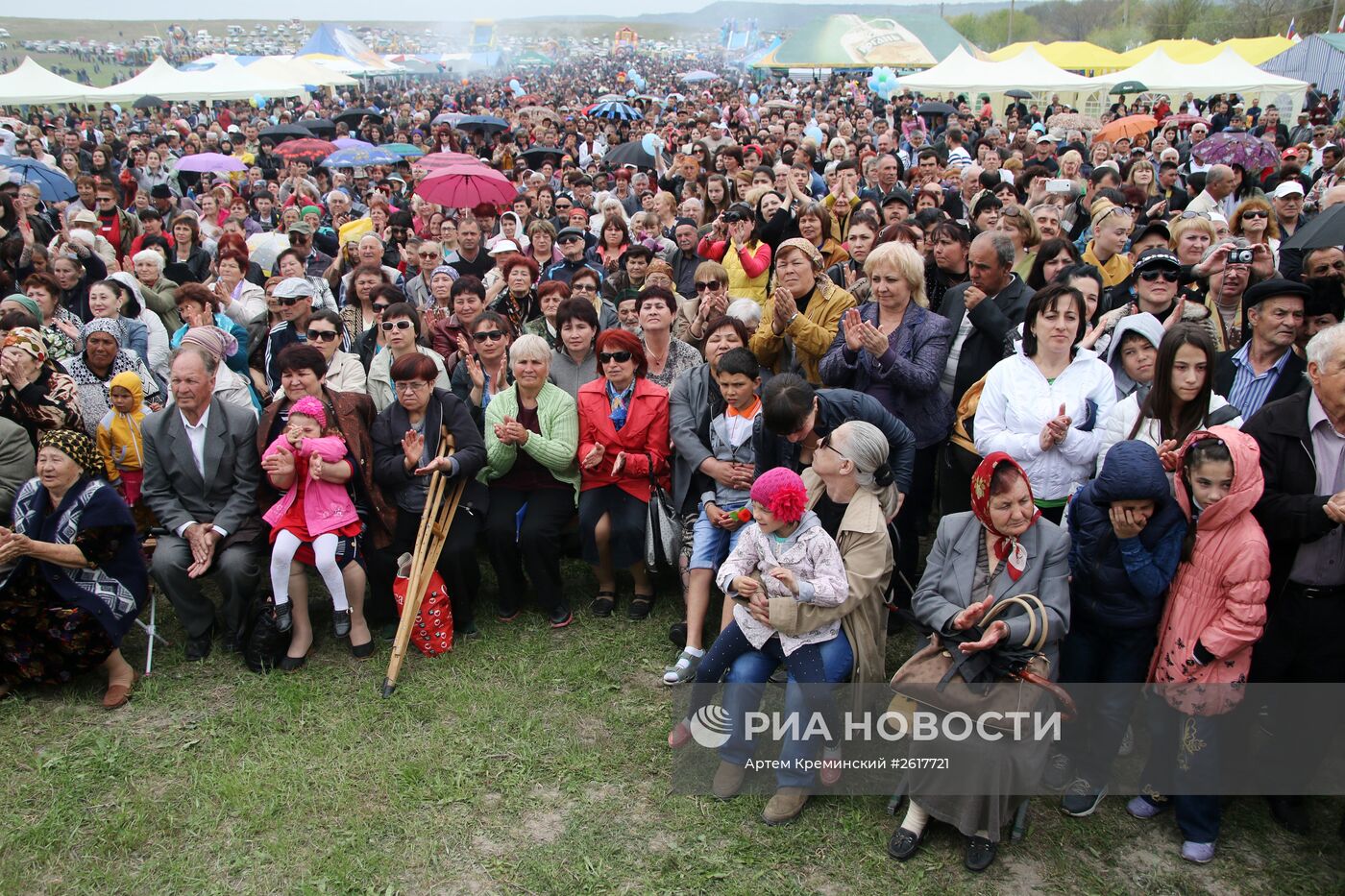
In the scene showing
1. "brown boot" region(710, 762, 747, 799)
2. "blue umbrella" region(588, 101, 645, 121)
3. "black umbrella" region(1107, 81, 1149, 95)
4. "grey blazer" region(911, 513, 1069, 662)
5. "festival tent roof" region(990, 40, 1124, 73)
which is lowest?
"brown boot" region(710, 762, 747, 799)

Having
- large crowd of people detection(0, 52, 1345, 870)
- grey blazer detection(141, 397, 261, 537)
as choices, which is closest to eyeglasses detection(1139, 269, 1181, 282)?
large crowd of people detection(0, 52, 1345, 870)

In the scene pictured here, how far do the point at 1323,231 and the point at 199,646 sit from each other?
6.48 metres

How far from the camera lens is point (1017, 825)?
345cm

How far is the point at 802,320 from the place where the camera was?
5.14 metres

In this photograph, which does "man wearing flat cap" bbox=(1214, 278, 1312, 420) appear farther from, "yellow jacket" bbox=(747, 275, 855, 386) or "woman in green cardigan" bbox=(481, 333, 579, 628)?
"woman in green cardigan" bbox=(481, 333, 579, 628)

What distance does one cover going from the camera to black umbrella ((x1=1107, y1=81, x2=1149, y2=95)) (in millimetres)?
23281

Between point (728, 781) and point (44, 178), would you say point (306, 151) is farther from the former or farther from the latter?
point (728, 781)

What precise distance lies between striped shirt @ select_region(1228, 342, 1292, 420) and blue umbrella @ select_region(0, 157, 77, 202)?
12.2m

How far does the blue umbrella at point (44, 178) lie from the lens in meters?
10.9

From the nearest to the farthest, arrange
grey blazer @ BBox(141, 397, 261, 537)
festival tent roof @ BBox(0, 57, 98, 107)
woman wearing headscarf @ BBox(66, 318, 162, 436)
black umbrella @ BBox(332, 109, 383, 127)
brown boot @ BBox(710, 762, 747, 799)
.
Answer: brown boot @ BBox(710, 762, 747, 799)
grey blazer @ BBox(141, 397, 261, 537)
woman wearing headscarf @ BBox(66, 318, 162, 436)
festival tent roof @ BBox(0, 57, 98, 107)
black umbrella @ BBox(332, 109, 383, 127)

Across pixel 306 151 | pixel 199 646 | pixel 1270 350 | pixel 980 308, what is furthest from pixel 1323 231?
pixel 306 151

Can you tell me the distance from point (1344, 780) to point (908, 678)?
1.88 metres

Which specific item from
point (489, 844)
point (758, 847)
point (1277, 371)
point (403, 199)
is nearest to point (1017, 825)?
point (758, 847)

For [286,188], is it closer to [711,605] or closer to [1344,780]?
[711,605]
